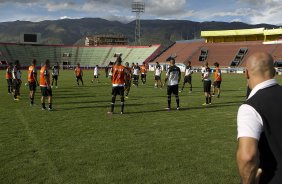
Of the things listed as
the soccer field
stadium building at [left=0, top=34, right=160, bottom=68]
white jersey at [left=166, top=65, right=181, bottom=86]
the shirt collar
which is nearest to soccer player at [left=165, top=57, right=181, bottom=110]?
white jersey at [left=166, top=65, right=181, bottom=86]

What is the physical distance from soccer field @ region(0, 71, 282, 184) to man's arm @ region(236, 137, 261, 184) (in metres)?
3.63

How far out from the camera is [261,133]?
2.74m

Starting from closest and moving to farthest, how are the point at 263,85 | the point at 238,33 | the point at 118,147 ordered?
the point at 263,85 → the point at 118,147 → the point at 238,33

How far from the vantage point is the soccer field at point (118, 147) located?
6.60 m

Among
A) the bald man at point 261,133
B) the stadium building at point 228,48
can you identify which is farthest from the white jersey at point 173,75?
the stadium building at point 228,48

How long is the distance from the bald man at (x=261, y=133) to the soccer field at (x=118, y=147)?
11.9ft

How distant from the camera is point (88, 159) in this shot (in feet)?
25.2

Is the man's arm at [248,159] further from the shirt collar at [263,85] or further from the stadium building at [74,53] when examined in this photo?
the stadium building at [74,53]

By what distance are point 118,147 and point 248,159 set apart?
629cm

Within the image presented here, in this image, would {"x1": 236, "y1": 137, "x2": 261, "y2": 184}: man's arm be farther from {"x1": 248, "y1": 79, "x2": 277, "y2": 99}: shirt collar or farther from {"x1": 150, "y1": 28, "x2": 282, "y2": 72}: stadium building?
{"x1": 150, "y1": 28, "x2": 282, "y2": 72}: stadium building

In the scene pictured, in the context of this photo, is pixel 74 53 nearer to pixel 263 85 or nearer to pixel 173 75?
pixel 173 75

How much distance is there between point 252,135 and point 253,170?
31 cm

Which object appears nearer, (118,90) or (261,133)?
(261,133)

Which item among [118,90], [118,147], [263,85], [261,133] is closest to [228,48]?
[118,90]
